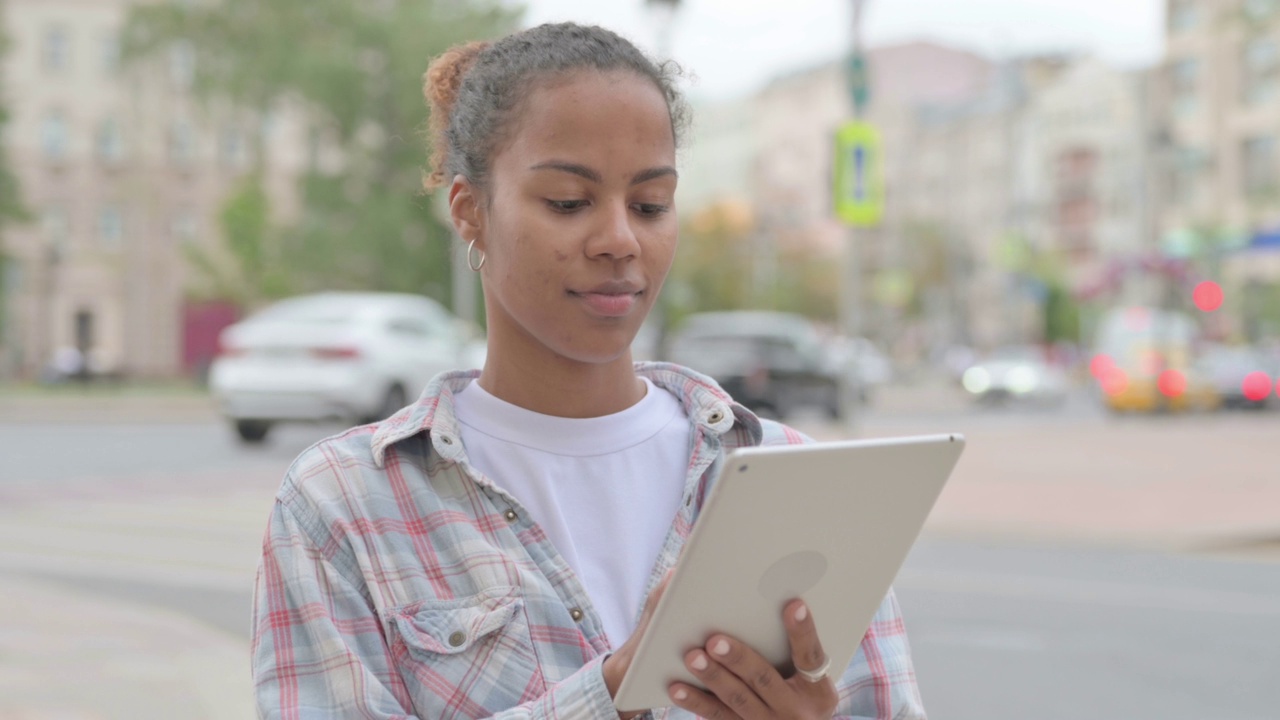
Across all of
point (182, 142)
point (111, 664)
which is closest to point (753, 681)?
point (111, 664)

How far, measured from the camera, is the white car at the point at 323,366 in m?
16.4

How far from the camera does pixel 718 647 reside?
1439mm

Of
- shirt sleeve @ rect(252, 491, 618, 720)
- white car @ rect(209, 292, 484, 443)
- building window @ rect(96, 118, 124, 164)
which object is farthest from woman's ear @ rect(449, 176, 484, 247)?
building window @ rect(96, 118, 124, 164)

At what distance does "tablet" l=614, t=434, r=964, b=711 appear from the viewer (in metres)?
1.37

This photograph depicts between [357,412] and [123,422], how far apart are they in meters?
9.09

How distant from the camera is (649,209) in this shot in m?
1.74

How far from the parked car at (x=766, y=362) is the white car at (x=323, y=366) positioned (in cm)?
570

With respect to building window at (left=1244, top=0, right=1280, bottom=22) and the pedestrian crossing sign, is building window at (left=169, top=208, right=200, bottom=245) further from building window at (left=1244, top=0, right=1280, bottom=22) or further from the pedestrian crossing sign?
building window at (left=1244, top=0, right=1280, bottom=22)

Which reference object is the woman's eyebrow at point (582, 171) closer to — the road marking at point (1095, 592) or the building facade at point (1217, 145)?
the road marking at point (1095, 592)

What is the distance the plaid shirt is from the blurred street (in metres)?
3.98

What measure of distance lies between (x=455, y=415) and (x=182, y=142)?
52113 mm

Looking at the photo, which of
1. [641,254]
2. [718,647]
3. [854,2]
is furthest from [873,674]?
[854,2]

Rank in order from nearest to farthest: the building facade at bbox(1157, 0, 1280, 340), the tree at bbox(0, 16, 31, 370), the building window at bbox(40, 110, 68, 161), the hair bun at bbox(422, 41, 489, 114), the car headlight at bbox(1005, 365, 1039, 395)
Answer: the hair bun at bbox(422, 41, 489, 114), the car headlight at bbox(1005, 365, 1039, 395), the tree at bbox(0, 16, 31, 370), the building window at bbox(40, 110, 68, 161), the building facade at bbox(1157, 0, 1280, 340)

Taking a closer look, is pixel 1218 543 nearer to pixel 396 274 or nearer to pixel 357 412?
pixel 357 412
